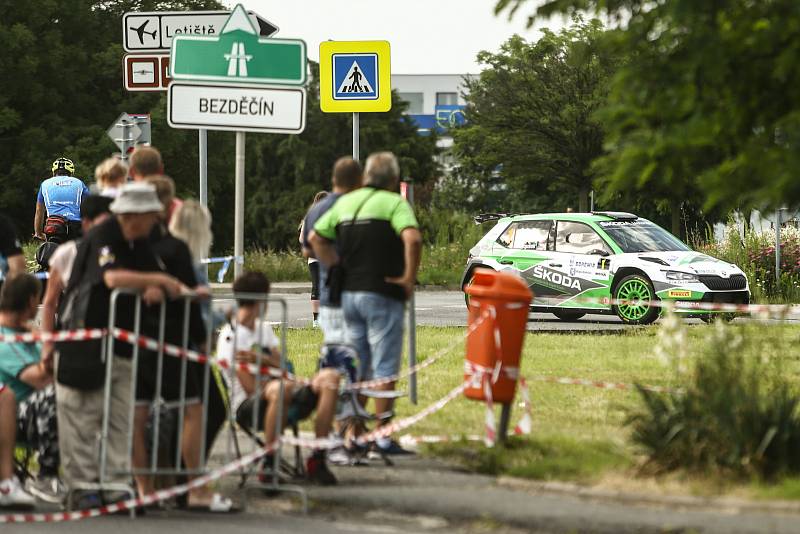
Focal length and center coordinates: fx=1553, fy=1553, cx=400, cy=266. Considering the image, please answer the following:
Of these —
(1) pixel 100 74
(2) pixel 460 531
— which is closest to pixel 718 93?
(2) pixel 460 531

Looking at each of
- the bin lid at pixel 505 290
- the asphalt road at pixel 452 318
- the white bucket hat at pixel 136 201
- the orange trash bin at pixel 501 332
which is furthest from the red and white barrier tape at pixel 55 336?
the asphalt road at pixel 452 318

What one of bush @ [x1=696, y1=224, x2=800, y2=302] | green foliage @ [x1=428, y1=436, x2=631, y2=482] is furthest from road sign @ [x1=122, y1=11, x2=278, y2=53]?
bush @ [x1=696, y1=224, x2=800, y2=302]

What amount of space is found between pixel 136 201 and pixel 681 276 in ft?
45.8

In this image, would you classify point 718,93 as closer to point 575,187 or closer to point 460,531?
point 460,531

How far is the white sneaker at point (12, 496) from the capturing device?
26.3ft

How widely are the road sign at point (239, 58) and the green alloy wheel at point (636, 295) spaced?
11004 mm

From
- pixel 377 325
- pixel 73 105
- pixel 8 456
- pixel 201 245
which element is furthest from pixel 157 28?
pixel 73 105

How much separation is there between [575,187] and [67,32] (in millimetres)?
21126

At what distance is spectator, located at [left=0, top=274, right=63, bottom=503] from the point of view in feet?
27.3

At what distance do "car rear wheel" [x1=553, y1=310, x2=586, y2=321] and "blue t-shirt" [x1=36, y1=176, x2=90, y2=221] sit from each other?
9.12 meters

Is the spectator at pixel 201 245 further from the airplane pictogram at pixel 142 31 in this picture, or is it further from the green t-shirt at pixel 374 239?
the airplane pictogram at pixel 142 31

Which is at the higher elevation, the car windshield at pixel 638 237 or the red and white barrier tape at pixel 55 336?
the car windshield at pixel 638 237

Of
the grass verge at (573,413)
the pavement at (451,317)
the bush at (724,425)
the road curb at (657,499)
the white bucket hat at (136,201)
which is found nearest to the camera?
the road curb at (657,499)

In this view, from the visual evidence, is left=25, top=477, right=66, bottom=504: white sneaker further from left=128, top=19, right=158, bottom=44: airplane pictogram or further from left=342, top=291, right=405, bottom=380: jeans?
left=128, top=19, right=158, bottom=44: airplane pictogram
